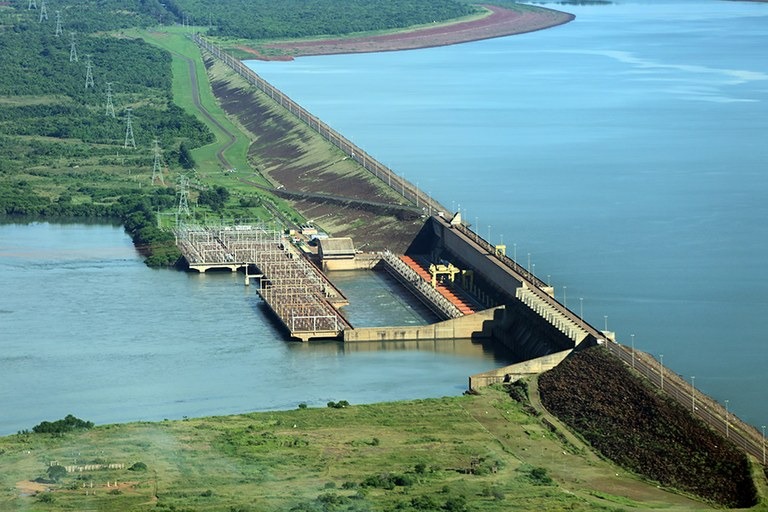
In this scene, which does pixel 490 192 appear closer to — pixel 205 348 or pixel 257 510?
pixel 205 348

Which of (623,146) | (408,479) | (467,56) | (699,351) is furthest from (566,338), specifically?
(467,56)

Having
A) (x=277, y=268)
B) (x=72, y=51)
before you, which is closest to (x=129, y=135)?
(x=72, y=51)

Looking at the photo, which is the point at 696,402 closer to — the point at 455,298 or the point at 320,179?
the point at 455,298

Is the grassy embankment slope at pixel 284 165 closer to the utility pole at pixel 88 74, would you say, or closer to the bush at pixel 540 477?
the utility pole at pixel 88 74

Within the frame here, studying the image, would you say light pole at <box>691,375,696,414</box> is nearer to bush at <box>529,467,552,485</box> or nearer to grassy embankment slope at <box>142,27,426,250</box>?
bush at <box>529,467,552,485</box>

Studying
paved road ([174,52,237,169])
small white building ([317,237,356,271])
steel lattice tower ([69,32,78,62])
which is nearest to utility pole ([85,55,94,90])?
steel lattice tower ([69,32,78,62])

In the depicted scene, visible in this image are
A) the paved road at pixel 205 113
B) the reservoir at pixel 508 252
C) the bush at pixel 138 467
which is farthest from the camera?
the paved road at pixel 205 113

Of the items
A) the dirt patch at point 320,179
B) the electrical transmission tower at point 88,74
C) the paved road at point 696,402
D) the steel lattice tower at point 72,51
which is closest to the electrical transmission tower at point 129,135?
the dirt patch at point 320,179

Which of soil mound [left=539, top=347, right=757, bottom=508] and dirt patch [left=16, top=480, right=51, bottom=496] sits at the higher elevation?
soil mound [left=539, top=347, right=757, bottom=508]
